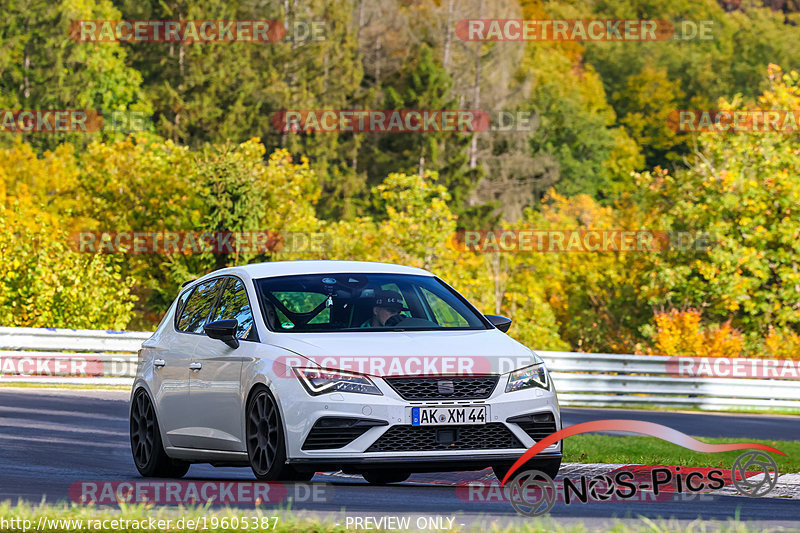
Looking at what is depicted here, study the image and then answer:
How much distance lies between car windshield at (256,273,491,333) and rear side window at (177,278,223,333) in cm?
Answer: 81

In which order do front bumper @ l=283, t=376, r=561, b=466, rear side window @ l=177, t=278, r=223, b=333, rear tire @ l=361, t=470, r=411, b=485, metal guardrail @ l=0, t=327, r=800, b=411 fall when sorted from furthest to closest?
metal guardrail @ l=0, t=327, r=800, b=411
rear side window @ l=177, t=278, r=223, b=333
rear tire @ l=361, t=470, r=411, b=485
front bumper @ l=283, t=376, r=561, b=466

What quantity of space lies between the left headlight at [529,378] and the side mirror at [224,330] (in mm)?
2010

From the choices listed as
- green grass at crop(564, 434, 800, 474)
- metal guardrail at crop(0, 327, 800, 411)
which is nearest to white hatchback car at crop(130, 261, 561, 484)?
green grass at crop(564, 434, 800, 474)

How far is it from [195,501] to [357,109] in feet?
256

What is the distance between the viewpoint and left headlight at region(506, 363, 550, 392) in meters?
9.10

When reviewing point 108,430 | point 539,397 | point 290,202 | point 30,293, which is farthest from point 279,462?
point 290,202

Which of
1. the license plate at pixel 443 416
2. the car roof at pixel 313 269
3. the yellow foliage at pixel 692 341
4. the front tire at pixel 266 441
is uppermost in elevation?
the car roof at pixel 313 269

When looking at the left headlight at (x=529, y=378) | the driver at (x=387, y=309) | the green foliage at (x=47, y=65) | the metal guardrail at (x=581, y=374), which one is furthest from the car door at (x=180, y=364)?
the green foliage at (x=47, y=65)

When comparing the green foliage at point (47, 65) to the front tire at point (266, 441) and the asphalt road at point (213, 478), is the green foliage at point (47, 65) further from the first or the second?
the front tire at point (266, 441)

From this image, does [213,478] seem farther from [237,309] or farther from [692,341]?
[692,341]

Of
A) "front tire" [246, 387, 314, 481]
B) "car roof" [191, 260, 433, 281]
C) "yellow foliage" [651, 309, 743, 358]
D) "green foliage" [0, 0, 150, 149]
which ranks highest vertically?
"green foliage" [0, 0, 150, 149]

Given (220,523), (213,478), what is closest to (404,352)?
(220,523)

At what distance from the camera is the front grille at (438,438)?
28.9 feet

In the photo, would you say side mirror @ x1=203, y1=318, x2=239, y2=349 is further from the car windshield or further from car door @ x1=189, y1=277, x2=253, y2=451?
the car windshield
